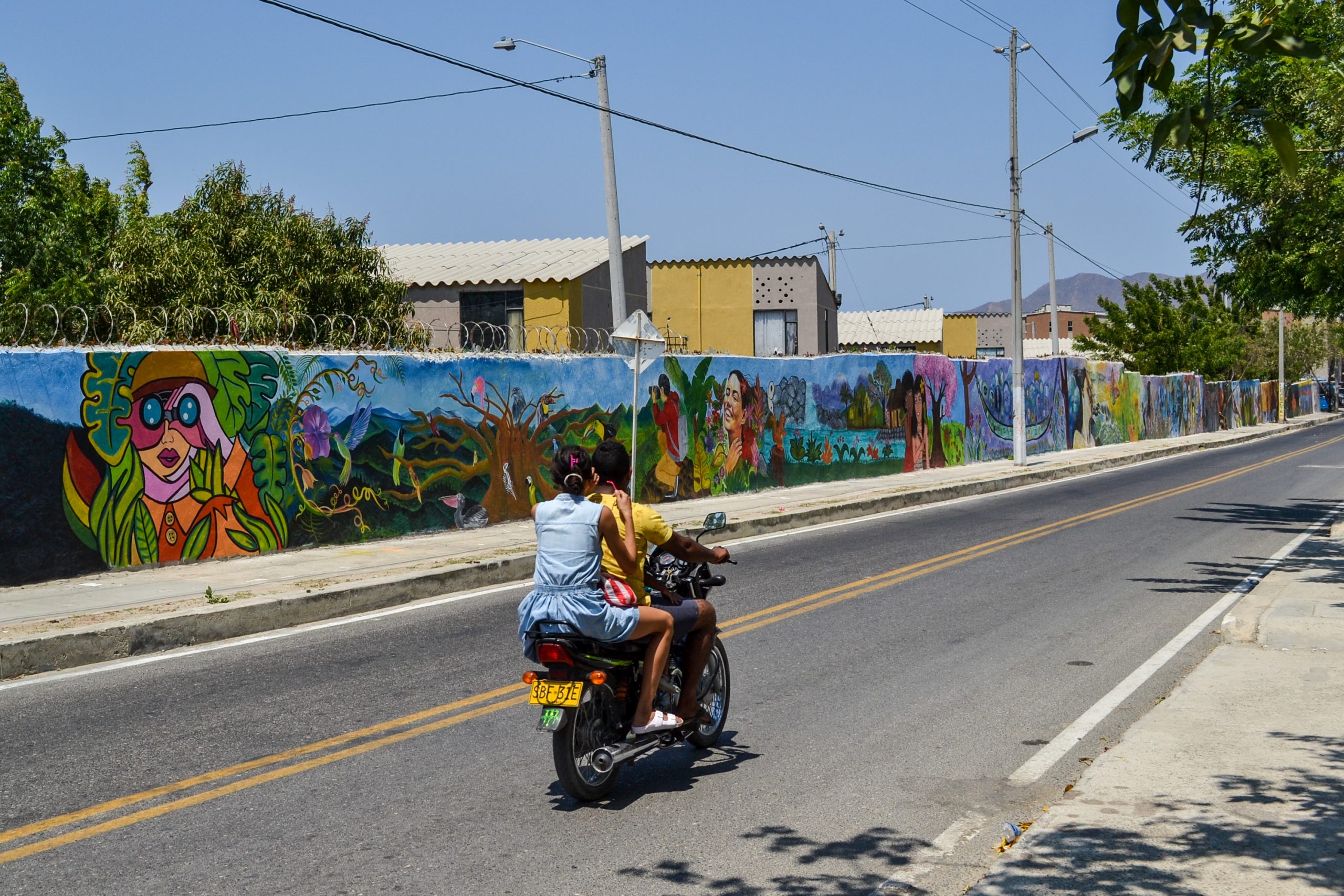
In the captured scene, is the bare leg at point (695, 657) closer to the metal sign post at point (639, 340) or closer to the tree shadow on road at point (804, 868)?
the tree shadow on road at point (804, 868)

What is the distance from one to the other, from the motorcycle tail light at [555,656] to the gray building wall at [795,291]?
3779 cm

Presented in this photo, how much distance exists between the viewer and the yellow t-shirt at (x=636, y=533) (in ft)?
18.7

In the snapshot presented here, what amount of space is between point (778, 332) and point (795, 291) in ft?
5.11

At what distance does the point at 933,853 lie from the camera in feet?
16.3

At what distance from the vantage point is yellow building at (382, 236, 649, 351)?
30.7 meters

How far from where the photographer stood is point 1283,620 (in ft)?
30.5

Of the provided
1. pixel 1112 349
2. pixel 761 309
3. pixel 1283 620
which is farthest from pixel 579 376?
pixel 1112 349

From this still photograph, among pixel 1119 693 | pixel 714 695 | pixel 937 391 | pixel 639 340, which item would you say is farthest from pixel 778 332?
pixel 714 695

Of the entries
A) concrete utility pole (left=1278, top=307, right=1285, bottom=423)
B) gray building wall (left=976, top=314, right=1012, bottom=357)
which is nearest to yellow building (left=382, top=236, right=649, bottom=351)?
concrete utility pole (left=1278, top=307, right=1285, bottom=423)

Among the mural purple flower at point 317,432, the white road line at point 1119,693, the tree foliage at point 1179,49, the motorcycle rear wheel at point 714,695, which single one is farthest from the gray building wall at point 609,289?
the tree foliage at point 1179,49

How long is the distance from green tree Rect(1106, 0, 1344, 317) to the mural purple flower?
11.2 meters

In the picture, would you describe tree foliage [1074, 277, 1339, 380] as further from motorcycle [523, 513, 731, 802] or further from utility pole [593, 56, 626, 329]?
motorcycle [523, 513, 731, 802]

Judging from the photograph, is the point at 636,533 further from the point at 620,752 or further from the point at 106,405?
the point at 106,405

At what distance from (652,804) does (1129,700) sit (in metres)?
3.37
